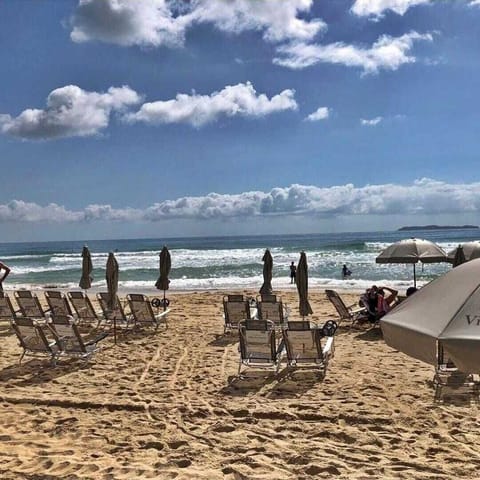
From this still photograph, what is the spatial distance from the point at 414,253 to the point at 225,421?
22.1ft

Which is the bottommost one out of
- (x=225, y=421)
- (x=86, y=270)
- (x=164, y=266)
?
(x=225, y=421)

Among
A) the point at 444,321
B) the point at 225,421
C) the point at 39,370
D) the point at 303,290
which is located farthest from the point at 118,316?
the point at 444,321

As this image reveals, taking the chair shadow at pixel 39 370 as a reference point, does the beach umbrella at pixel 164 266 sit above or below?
above

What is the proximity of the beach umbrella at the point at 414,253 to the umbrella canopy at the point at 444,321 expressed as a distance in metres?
8.34

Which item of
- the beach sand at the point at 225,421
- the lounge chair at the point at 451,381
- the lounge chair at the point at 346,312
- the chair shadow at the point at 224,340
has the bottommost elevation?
the beach sand at the point at 225,421

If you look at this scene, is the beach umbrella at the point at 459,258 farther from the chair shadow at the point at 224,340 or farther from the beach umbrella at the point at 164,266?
the beach umbrella at the point at 164,266

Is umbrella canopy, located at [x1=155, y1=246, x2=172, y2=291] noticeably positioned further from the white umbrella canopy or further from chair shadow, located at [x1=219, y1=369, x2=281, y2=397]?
the white umbrella canopy

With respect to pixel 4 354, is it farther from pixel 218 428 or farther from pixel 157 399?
pixel 218 428

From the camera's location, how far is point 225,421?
5578 mm

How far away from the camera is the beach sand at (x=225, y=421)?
4539 mm

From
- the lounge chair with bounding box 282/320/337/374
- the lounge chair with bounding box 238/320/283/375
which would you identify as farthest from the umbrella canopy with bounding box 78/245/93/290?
the lounge chair with bounding box 282/320/337/374

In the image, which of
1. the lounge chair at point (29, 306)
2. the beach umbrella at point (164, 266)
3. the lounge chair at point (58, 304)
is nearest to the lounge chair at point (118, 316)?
the lounge chair at point (58, 304)

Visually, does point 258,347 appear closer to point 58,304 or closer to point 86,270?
point 58,304

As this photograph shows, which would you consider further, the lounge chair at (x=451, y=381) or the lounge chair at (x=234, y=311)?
the lounge chair at (x=234, y=311)
